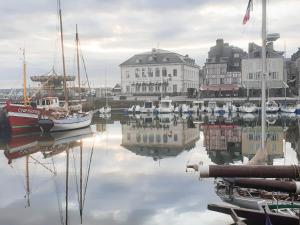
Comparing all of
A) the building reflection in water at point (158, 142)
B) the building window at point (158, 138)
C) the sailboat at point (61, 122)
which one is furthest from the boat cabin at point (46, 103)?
the building window at point (158, 138)

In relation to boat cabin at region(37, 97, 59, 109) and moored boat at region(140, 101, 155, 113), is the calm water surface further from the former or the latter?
moored boat at region(140, 101, 155, 113)

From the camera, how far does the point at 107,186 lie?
68.3 feet

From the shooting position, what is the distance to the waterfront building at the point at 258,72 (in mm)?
87625

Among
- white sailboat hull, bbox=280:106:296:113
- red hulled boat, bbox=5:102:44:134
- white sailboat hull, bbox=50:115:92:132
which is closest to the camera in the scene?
red hulled boat, bbox=5:102:44:134

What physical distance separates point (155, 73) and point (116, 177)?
84912mm

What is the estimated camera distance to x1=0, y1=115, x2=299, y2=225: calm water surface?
1605 centimetres

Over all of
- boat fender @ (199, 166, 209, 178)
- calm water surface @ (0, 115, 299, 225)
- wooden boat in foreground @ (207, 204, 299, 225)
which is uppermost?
boat fender @ (199, 166, 209, 178)

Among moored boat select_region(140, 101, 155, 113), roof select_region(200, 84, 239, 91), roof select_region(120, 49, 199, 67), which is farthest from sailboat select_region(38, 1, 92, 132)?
roof select_region(120, 49, 199, 67)

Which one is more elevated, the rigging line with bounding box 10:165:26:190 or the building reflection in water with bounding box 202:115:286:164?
the building reflection in water with bounding box 202:115:286:164

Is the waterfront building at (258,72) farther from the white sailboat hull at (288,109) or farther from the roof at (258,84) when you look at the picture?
the white sailboat hull at (288,109)

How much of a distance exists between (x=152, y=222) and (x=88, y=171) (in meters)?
10.1

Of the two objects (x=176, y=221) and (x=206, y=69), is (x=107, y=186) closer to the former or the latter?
(x=176, y=221)

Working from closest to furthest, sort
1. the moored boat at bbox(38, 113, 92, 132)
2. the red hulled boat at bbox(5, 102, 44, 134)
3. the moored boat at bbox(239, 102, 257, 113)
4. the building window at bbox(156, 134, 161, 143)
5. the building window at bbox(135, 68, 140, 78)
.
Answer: the building window at bbox(156, 134, 161, 143) < the red hulled boat at bbox(5, 102, 44, 134) < the moored boat at bbox(38, 113, 92, 132) < the moored boat at bbox(239, 102, 257, 113) < the building window at bbox(135, 68, 140, 78)

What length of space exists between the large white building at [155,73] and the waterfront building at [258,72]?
55.2 ft
